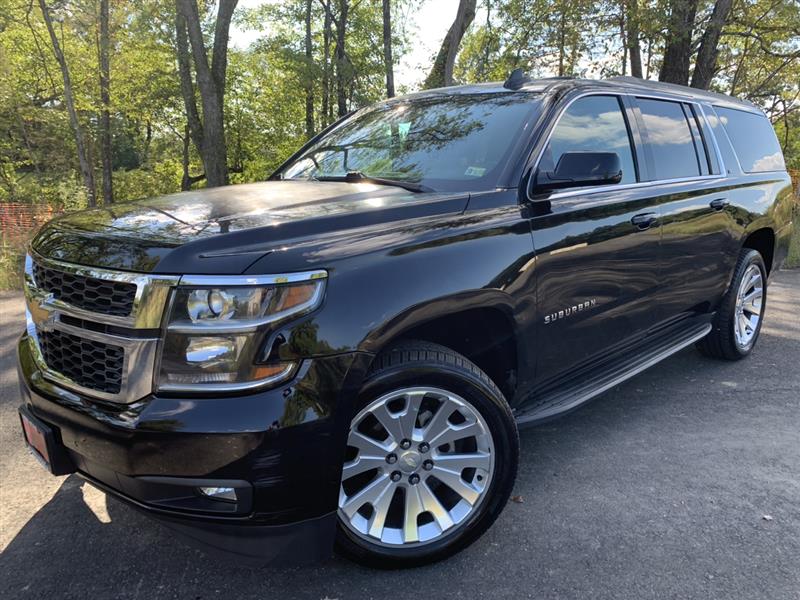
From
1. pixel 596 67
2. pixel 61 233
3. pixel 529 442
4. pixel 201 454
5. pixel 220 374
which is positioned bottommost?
pixel 529 442

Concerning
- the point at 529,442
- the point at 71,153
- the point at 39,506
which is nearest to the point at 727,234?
the point at 529,442

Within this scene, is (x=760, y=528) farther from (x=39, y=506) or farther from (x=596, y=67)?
(x=596, y=67)

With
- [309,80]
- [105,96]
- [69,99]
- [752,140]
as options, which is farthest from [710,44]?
[105,96]

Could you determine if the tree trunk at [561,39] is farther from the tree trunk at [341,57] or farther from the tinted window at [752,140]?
the tinted window at [752,140]

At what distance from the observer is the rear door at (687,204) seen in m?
3.43

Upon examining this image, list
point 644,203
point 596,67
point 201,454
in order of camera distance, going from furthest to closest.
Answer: point 596,67 < point 644,203 < point 201,454

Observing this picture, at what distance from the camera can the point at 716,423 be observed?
352 centimetres

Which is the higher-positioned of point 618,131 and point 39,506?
point 618,131

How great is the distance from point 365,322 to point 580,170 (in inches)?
52.3

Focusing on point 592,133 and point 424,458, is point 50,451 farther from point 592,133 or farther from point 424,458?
point 592,133

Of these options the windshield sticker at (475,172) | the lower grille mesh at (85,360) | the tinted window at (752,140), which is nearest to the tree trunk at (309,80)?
the tinted window at (752,140)

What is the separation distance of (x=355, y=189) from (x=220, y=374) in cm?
131

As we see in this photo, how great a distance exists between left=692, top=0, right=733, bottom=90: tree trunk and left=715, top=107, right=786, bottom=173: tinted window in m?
9.74

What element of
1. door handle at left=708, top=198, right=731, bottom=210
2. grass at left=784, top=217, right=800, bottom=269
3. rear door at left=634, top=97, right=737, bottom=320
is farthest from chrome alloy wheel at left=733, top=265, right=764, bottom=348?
grass at left=784, top=217, right=800, bottom=269
